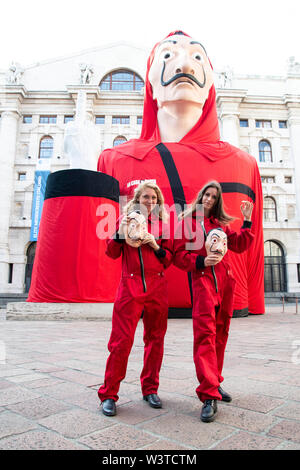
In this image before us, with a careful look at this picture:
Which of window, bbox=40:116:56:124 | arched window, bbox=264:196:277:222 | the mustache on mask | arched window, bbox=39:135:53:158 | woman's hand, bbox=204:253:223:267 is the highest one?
window, bbox=40:116:56:124

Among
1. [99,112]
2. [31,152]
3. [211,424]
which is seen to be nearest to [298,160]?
[99,112]

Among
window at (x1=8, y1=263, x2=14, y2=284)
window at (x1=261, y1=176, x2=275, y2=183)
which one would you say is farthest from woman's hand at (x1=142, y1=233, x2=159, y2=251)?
window at (x1=261, y1=176, x2=275, y2=183)

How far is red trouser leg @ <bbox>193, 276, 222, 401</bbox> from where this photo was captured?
1.93 m

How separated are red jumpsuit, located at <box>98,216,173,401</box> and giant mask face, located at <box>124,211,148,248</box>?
3.5 inches

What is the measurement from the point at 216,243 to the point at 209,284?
0.26 m

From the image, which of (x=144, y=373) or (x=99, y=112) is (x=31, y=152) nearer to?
(x=99, y=112)

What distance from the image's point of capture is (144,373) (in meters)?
2.22

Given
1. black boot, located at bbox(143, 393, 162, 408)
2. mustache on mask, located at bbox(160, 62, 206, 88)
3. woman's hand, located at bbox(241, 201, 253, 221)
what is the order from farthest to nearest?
mustache on mask, located at bbox(160, 62, 206, 88), woman's hand, located at bbox(241, 201, 253, 221), black boot, located at bbox(143, 393, 162, 408)

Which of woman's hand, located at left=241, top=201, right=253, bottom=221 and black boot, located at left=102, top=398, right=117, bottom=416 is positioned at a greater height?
woman's hand, located at left=241, top=201, right=253, bottom=221

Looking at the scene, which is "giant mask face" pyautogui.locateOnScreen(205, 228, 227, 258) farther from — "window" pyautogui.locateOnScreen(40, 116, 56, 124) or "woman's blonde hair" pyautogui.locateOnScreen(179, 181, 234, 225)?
"window" pyautogui.locateOnScreen(40, 116, 56, 124)

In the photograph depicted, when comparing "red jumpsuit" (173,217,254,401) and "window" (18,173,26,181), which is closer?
"red jumpsuit" (173,217,254,401)

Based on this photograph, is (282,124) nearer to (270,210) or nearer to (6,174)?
(270,210)

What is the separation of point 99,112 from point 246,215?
23766 millimetres

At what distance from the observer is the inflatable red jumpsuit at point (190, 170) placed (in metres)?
6.76
